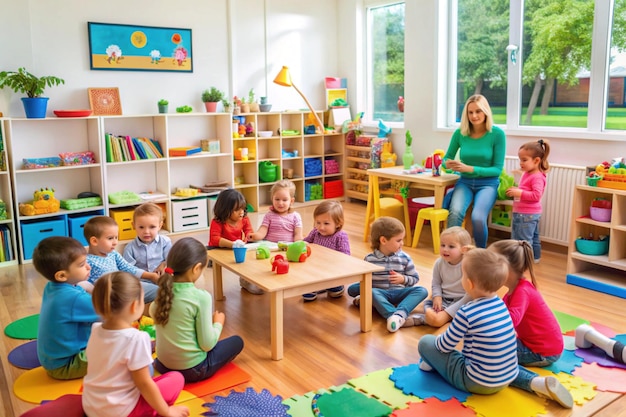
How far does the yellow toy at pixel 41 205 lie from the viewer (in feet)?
17.4

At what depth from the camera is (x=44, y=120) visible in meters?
5.66

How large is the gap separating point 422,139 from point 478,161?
1491mm

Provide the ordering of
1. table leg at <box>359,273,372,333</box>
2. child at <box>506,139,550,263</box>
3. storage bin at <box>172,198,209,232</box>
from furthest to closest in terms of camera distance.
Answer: storage bin at <box>172,198,209,232</box>, child at <box>506,139,550,263</box>, table leg at <box>359,273,372,333</box>

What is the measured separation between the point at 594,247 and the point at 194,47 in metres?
4.43

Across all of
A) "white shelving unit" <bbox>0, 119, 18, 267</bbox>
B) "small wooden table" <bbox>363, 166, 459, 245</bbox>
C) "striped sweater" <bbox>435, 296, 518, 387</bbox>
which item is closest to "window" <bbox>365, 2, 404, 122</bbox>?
"small wooden table" <bbox>363, 166, 459, 245</bbox>

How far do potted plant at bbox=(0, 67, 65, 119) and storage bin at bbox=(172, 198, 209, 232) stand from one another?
154cm

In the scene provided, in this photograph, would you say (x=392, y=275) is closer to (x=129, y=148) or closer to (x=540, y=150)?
(x=540, y=150)

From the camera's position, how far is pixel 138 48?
613 centimetres

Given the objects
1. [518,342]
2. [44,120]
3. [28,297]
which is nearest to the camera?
[518,342]

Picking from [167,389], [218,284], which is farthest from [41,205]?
[167,389]

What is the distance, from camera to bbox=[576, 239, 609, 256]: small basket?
14.4 feet

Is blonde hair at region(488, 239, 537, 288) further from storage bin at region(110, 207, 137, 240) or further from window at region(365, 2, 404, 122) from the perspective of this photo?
window at region(365, 2, 404, 122)

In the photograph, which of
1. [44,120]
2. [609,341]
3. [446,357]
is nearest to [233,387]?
[446,357]

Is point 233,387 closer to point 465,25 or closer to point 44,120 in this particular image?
point 44,120
